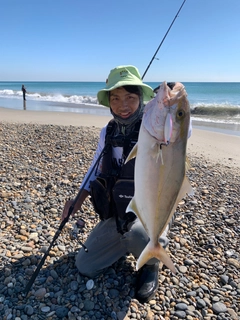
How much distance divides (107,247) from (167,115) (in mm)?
2155

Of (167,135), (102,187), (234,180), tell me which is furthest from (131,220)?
(234,180)

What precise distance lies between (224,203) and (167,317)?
3124 mm

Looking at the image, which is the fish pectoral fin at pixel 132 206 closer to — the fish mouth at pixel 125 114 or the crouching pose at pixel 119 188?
the crouching pose at pixel 119 188

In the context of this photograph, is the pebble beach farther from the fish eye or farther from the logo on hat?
the logo on hat

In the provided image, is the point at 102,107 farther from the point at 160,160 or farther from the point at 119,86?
the point at 160,160

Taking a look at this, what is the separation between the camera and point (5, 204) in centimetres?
483

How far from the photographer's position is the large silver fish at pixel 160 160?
1.97 metres

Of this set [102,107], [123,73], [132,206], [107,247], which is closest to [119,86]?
[123,73]

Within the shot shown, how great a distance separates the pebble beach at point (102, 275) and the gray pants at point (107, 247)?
0.13 m

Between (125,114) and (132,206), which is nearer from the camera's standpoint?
(132,206)

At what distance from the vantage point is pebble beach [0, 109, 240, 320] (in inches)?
116

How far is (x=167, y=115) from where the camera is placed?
195 centimetres

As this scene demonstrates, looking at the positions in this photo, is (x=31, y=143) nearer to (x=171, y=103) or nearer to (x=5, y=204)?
(x=5, y=204)

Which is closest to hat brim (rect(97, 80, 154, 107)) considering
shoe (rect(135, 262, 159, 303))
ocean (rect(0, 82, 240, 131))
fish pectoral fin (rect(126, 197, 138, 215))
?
fish pectoral fin (rect(126, 197, 138, 215))
